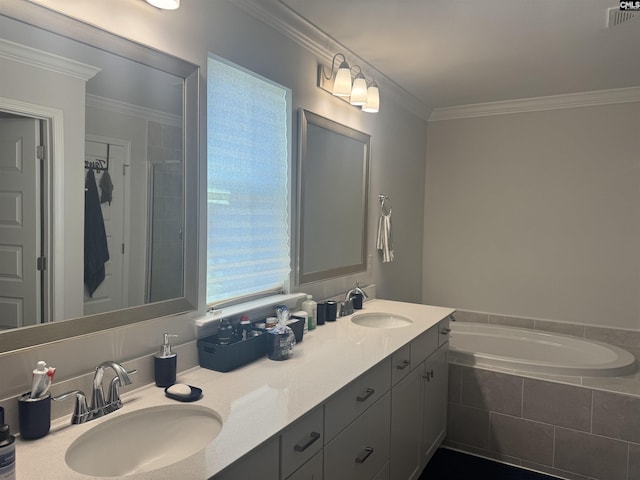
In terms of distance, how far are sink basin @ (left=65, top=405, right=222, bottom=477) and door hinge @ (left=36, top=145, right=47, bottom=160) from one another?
2.35 ft

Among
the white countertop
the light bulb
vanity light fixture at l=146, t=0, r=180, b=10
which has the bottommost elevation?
the white countertop

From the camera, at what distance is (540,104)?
137 inches

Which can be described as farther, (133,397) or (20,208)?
(133,397)

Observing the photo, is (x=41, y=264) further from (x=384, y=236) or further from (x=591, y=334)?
(x=591, y=334)

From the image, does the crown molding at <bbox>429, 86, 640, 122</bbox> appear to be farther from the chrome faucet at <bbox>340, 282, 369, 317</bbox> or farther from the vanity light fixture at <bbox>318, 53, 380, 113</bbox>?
the chrome faucet at <bbox>340, 282, 369, 317</bbox>

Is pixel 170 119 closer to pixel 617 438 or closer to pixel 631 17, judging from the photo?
pixel 631 17

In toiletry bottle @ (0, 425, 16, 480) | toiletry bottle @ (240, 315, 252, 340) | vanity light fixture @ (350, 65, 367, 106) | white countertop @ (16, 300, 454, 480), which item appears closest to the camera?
toiletry bottle @ (0, 425, 16, 480)

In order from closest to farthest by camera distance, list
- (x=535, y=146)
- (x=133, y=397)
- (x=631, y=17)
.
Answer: (x=133, y=397) < (x=631, y=17) < (x=535, y=146)

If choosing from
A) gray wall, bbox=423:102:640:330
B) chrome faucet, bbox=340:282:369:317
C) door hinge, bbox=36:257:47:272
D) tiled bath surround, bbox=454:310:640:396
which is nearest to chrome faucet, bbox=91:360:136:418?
door hinge, bbox=36:257:47:272

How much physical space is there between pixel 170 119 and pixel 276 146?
2.17ft

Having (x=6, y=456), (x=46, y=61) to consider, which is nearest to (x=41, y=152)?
(x=46, y=61)

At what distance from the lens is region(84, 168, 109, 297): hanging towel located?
1288 mm

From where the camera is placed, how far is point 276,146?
2.13 metres

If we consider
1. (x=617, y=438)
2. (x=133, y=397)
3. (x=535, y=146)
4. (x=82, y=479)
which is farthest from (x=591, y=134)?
(x=82, y=479)
